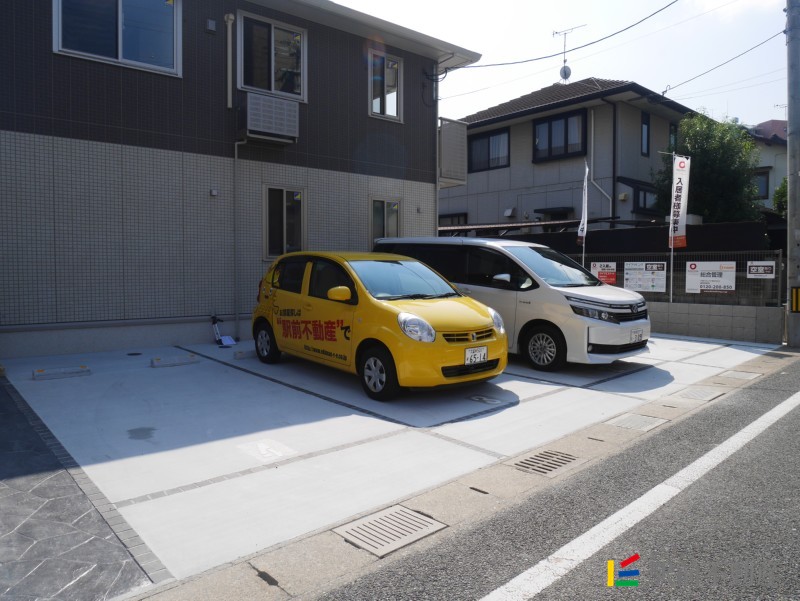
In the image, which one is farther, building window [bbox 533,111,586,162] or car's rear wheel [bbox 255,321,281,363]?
building window [bbox 533,111,586,162]

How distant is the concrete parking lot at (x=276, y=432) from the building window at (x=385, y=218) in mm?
4742

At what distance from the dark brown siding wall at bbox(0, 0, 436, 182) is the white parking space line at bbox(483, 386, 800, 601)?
8.65 metres

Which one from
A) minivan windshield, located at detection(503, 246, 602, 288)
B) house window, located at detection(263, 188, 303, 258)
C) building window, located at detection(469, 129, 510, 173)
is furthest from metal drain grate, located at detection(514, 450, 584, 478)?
building window, located at detection(469, 129, 510, 173)

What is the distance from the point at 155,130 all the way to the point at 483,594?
8896 mm

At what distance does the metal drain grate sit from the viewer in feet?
14.8

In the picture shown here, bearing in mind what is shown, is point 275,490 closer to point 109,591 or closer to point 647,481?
point 109,591

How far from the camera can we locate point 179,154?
9.67 meters

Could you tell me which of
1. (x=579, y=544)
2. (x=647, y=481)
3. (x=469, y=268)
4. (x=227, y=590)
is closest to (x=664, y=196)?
(x=469, y=268)

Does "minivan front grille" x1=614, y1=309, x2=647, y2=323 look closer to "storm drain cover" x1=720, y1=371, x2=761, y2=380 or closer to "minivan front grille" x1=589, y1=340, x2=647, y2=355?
"minivan front grille" x1=589, y1=340, x2=647, y2=355

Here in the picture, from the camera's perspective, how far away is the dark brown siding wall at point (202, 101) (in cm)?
825

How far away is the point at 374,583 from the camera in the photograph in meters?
2.92

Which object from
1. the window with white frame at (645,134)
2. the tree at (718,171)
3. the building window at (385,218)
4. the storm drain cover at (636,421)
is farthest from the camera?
the window with white frame at (645,134)

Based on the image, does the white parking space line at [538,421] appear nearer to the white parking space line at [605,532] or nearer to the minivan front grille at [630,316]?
the white parking space line at [605,532]

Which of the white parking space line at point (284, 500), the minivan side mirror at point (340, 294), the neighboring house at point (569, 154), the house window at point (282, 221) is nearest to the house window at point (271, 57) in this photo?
the house window at point (282, 221)
